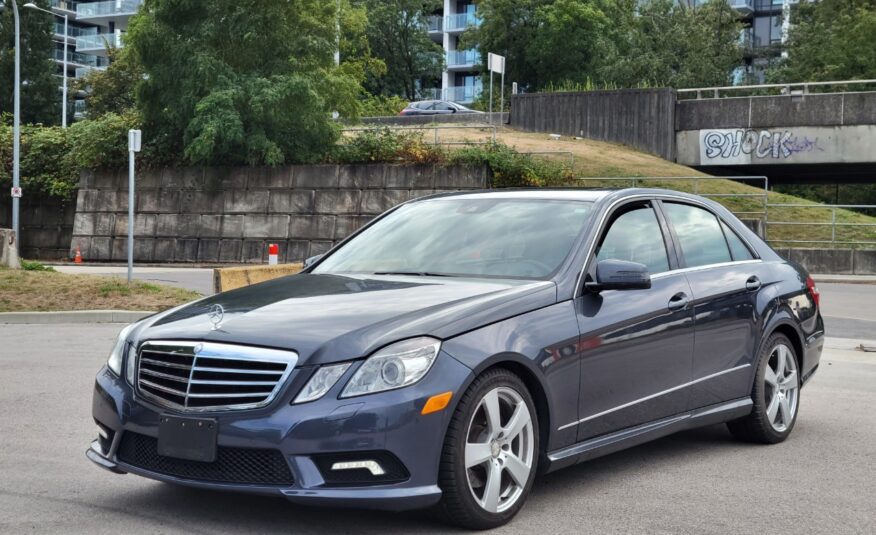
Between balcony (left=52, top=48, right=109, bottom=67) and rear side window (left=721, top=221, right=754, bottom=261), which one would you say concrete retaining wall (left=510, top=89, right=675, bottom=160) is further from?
balcony (left=52, top=48, right=109, bottom=67)

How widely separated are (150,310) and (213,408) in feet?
36.5

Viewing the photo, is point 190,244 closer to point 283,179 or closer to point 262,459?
point 283,179

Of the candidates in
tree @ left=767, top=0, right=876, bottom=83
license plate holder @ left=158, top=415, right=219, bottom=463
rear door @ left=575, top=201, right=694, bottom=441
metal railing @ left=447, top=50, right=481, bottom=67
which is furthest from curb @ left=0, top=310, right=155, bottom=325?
metal railing @ left=447, top=50, right=481, bottom=67

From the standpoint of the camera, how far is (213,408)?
4.41 meters

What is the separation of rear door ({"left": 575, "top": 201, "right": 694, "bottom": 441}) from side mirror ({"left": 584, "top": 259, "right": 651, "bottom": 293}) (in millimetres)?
107

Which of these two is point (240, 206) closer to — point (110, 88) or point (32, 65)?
point (110, 88)

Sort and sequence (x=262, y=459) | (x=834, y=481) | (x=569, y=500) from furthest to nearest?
(x=834, y=481) < (x=569, y=500) < (x=262, y=459)

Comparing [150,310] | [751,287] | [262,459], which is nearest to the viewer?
[262,459]

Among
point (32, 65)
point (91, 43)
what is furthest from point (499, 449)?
point (91, 43)

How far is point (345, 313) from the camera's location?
471cm

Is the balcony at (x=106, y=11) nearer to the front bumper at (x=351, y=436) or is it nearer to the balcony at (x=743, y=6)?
the balcony at (x=743, y=6)

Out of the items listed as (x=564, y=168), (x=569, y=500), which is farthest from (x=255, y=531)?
(x=564, y=168)

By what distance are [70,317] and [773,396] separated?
412 inches

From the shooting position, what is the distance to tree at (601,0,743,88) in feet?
177
